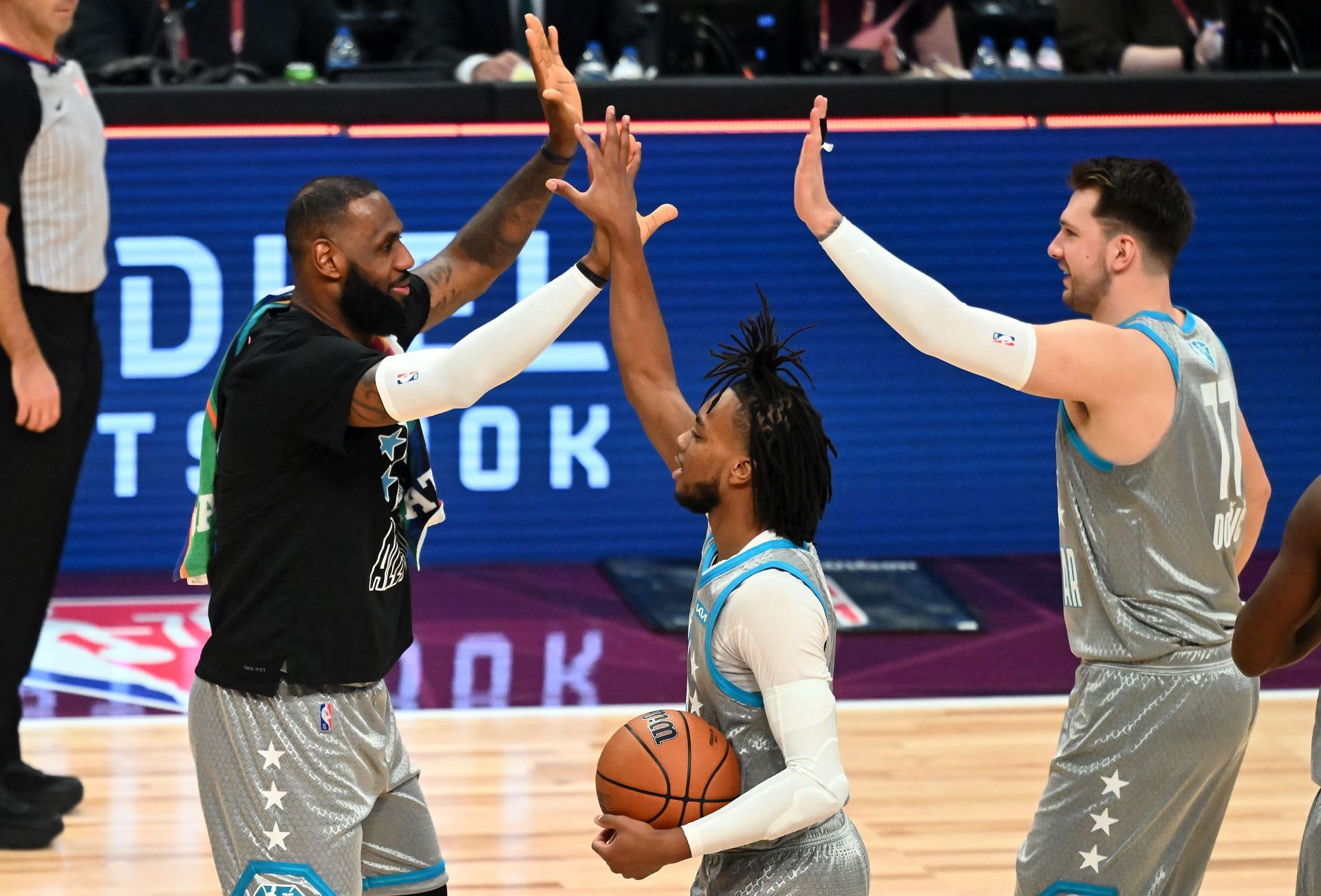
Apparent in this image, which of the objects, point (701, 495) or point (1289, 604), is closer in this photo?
point (1289, 604)

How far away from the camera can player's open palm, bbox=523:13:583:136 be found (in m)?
3.69

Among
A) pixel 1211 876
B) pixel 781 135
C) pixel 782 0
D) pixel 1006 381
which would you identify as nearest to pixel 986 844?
pixel 1211 876

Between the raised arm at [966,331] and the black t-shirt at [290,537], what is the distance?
0.84 m

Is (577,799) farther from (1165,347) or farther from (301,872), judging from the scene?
(1165,347)

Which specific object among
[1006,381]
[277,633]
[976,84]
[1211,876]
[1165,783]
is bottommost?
[1211,876]

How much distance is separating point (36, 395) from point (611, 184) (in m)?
2.09

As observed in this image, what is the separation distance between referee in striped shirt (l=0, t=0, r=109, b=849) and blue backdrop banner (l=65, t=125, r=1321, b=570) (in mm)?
2193

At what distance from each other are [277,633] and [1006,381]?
1.37m

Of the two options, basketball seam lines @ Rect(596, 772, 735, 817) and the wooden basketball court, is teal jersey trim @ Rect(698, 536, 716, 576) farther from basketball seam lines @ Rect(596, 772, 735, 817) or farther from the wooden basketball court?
the wooden basketball court

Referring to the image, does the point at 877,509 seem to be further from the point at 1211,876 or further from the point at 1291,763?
the point at 1211,876

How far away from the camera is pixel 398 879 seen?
3414 millimetres

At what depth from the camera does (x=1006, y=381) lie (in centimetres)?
320

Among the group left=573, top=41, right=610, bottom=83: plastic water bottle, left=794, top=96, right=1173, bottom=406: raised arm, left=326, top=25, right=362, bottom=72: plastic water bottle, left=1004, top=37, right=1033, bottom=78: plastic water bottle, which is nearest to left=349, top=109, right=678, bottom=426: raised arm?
left=794, top=96, right=1173, bottom=406: raised arm

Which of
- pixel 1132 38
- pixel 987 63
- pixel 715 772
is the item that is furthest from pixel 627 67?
pixel 715 772
